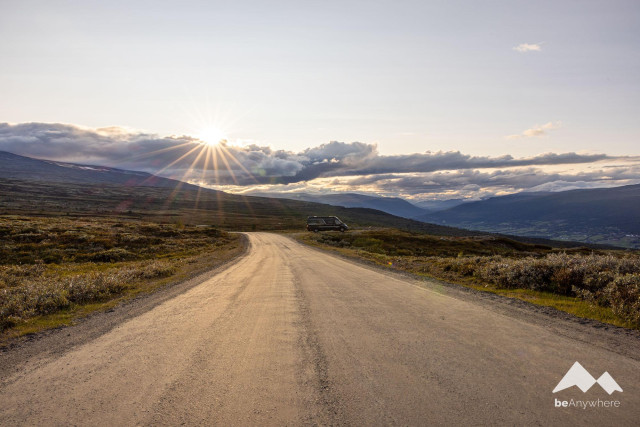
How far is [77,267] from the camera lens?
23.5 metres

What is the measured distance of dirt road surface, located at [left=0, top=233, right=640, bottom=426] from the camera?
15.4ft

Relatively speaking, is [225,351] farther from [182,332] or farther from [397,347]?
[397,347]

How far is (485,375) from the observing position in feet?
18.7

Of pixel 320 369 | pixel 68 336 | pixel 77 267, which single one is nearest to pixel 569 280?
pixel 320 369

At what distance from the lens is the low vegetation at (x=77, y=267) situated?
1193 cm

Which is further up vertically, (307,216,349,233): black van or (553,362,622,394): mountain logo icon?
(553,362,622,394): mountain logo icon

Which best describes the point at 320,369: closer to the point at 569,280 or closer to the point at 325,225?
the point at 569,280

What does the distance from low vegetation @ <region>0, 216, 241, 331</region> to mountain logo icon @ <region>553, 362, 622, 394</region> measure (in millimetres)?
13899

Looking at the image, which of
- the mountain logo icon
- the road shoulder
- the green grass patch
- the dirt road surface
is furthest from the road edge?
the road shoulder

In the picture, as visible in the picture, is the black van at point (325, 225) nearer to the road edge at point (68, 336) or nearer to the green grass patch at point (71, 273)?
the green grass patch at point (71, 273)

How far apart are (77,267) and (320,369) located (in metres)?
24.7

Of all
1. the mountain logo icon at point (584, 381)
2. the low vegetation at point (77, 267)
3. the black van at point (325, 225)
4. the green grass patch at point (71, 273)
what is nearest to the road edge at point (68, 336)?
the green grass patch at point (71, 273)

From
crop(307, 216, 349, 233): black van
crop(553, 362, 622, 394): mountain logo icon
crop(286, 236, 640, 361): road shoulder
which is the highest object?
crop(553, 362, 622, 394): mountain logo icon

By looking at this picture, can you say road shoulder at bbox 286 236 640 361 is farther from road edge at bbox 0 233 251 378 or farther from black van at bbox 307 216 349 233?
black van at bbox 307 216 349 233
